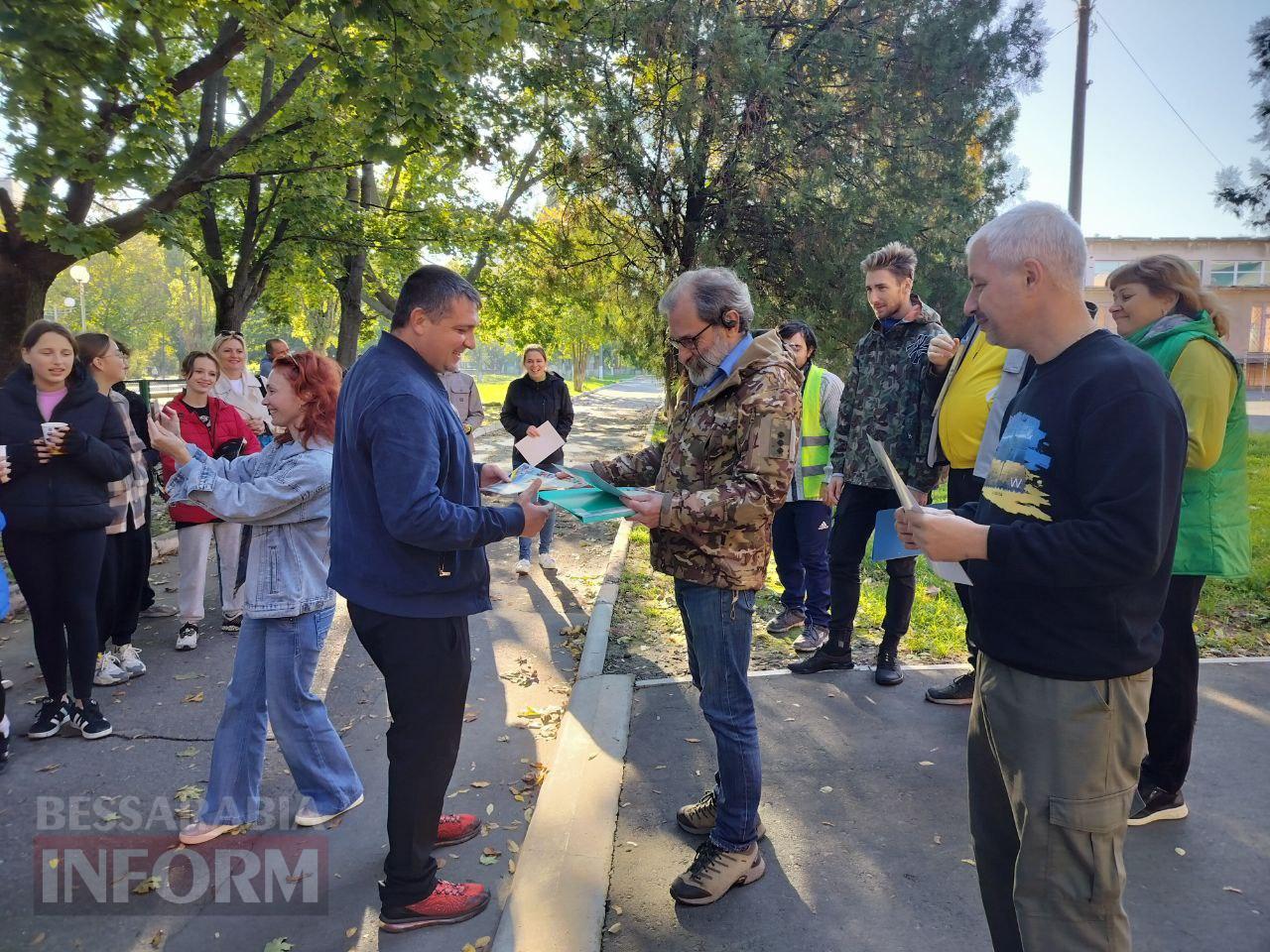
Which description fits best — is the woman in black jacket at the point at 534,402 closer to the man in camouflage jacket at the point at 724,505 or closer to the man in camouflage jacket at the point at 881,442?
the man in camouflage jacket at the point at 881,442

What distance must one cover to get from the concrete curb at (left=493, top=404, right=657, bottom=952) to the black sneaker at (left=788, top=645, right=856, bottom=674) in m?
1.05

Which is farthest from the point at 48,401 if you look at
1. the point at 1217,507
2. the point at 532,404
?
the point at 1217,507

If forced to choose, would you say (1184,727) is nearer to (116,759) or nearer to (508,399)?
(116,759)

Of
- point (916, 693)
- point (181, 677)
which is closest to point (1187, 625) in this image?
point (916, 693)

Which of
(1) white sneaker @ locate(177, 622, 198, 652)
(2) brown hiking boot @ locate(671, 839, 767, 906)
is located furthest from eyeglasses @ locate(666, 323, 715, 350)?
(1) white sneaker @ locate(177, 622, 198, 652)

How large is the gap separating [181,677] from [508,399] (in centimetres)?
401

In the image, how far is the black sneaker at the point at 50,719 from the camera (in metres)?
4.32

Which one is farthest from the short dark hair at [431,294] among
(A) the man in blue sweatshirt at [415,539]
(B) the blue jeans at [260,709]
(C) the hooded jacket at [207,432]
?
(C) the hooded jacket at [207,432]

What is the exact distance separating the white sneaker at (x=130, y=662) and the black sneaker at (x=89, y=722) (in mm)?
845

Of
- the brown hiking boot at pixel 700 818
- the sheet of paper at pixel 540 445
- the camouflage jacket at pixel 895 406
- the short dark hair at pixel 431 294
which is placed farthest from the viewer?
the camouflage jacket at pixel 895 406

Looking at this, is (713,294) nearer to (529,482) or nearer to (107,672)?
(529,482)

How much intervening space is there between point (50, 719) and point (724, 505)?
407cm

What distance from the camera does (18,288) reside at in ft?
25.2

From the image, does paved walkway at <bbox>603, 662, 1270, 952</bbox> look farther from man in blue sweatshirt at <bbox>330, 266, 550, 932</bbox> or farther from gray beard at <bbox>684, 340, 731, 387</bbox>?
gray beard at <bbox>684, 340, 731, 387</bbox>
